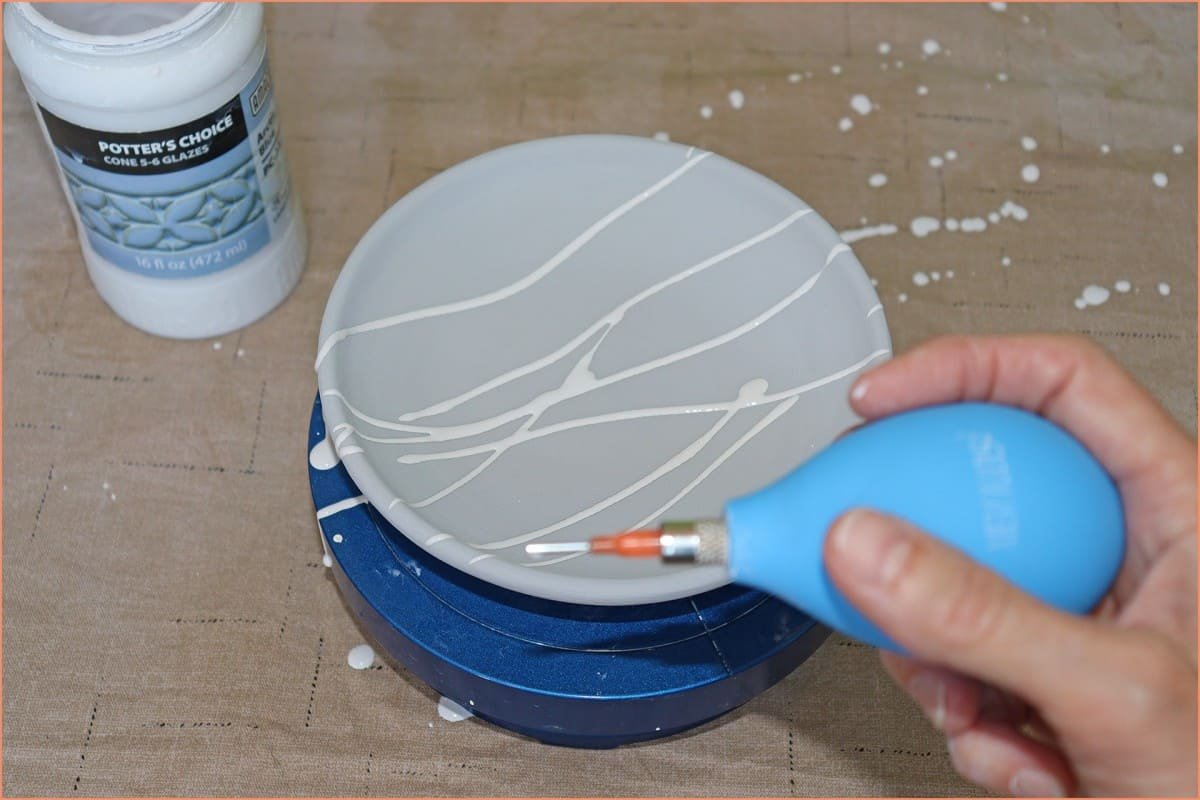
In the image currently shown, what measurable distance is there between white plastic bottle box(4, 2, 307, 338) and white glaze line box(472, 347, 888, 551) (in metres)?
0.31

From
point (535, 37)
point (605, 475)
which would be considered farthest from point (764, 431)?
point (535, 37)

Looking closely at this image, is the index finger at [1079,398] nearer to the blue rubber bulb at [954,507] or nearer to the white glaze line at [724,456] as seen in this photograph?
the blue rubber bulb at [954,507]

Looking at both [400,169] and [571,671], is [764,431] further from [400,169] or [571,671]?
[400,169]

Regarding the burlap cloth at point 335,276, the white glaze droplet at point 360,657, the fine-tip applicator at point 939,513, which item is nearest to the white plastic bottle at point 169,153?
the burlap cloth at point 335,276

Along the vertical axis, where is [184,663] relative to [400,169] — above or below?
below

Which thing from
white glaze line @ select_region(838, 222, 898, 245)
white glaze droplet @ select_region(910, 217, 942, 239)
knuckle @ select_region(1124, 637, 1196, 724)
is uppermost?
knuckle @ select_region(1124, 637, 1196, 724)

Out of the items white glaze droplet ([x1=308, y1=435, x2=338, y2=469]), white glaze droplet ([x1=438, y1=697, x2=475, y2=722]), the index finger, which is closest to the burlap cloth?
white glaze droplet ([x1=438, y1=697, x2=475, y2=722])

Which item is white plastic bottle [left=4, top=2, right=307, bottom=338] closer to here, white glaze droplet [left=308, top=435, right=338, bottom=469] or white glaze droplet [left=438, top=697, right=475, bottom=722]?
white glaze droplet [left=308, top=435, right=338, bottom=469]

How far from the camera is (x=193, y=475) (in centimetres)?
84

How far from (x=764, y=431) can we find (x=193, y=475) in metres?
0.39

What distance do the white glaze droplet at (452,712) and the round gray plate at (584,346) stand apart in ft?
0.43

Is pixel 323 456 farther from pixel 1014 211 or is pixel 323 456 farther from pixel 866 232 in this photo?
pixel 1014 211

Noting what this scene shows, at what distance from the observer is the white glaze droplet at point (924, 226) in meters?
0.96

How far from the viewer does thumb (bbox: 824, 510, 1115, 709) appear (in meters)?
0.45
